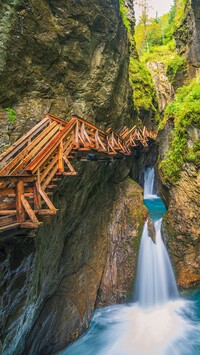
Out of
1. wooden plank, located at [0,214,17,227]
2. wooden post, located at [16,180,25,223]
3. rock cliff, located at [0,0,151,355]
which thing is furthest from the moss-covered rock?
wooden plank, located at [0,214,17,227]

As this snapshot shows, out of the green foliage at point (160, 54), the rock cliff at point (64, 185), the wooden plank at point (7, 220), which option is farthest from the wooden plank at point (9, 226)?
A: the green foliage at point (160, 54)

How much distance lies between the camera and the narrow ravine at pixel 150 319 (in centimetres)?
934

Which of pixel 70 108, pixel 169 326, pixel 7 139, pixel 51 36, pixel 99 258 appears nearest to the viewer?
pixel 7 139

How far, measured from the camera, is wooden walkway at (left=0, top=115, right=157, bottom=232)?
4.59 meters

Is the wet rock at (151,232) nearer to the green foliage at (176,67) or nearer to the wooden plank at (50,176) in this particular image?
the wooden plank at (50,176)

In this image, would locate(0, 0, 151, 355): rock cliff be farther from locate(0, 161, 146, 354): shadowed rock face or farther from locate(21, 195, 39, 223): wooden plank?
locate(21, 195, 39, 223): wooden plank

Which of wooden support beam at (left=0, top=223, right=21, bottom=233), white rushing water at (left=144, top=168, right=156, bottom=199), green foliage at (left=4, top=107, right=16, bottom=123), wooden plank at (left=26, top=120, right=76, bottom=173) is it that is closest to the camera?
wooden support beam at (left=0, top=223, right=21, bottom=233)

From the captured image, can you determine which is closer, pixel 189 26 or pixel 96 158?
pixel 96 158

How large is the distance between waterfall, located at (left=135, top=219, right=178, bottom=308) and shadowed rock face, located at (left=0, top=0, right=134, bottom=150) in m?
6.94

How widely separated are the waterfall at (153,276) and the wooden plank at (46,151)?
8306mm

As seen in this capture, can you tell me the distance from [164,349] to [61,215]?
20.4 ft

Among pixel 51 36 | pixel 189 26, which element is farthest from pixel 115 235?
pixel 189 26

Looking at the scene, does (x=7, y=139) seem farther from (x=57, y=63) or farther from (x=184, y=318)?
(x=184, y=318)

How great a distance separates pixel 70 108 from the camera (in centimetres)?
958
